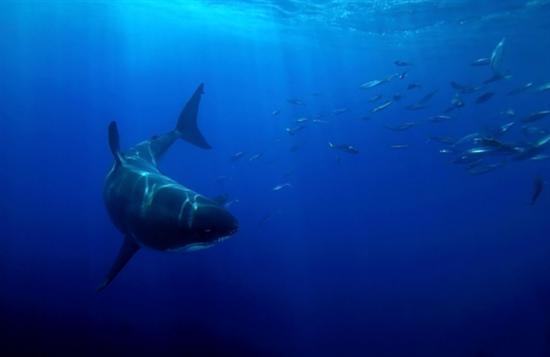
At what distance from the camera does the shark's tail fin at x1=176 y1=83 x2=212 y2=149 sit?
30.3 ft

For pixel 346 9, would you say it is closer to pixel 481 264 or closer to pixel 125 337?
pixel 481 264

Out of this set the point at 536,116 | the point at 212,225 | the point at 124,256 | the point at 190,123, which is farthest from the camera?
the point at 536,116

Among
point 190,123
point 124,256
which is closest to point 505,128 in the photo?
point 190,123

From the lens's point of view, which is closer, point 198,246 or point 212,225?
point 212,225

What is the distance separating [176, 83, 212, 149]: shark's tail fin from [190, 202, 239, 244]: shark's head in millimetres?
6159

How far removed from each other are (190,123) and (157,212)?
6.15 m

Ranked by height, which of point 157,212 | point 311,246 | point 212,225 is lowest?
point 311,246

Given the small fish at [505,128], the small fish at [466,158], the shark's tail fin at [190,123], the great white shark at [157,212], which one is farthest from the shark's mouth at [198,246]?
the small fish at [505,128]

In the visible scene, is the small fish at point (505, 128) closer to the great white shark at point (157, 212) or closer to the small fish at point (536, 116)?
the small fish at point (536, 116)

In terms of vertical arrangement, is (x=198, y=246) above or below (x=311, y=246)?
above

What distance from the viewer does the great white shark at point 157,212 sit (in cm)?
317

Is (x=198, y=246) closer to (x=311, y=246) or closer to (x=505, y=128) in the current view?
(x=505, y=128)

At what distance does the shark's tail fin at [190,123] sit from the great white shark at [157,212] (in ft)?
11.4

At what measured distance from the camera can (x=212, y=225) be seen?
3104 millimetres
